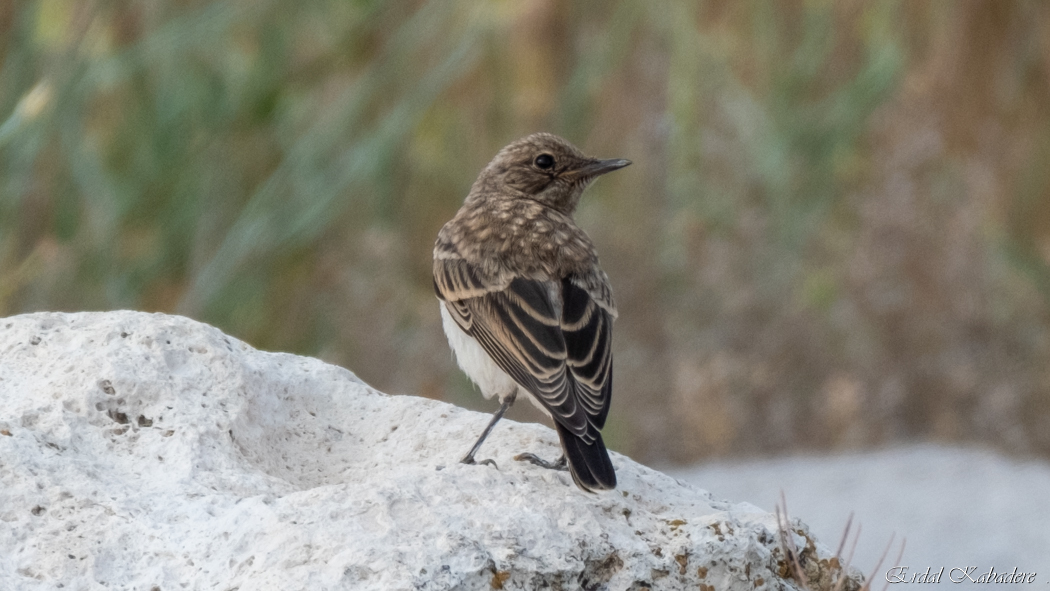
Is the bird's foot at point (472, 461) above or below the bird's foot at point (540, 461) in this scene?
below

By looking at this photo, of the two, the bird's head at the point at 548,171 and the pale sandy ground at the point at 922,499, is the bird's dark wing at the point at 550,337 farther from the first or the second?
the pale sandy ground at the point at 922,499

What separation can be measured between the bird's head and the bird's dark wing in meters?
0.74

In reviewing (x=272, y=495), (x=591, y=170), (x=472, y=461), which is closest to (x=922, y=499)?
(x=591, y=170)

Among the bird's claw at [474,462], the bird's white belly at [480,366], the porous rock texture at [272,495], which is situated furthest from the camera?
the bird's white belly at [480,366]

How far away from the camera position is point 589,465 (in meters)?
3.15

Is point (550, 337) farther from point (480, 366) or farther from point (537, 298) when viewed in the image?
point (480, 366)

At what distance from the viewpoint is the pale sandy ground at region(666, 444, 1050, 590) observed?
6.27m

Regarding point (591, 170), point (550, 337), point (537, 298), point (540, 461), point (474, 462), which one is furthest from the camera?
point (591, 170)

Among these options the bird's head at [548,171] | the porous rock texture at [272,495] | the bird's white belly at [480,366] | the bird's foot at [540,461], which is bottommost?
the porous rock texture at [272,495]

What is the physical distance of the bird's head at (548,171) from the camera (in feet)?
15.9

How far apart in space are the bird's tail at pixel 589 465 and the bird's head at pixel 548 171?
5.57 feet

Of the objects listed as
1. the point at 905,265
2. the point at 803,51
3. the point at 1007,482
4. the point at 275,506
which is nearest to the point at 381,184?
the point at 803,51

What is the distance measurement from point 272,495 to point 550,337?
1079mm

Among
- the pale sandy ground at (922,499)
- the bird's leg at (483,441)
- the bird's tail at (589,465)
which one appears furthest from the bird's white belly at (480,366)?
the pale sandy ground at (922,499)
